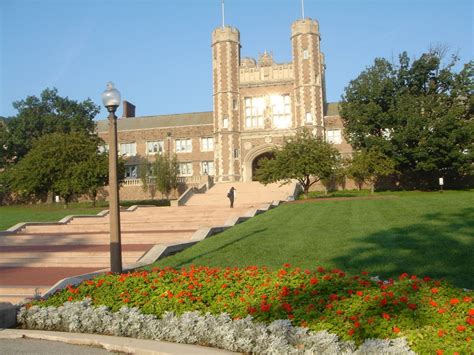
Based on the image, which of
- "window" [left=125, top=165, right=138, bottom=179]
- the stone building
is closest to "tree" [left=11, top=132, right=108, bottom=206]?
the stone building

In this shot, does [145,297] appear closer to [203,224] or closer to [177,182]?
[203,224]

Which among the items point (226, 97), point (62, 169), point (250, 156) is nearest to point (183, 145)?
point (226, 97)

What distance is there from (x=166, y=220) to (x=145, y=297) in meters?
13.4

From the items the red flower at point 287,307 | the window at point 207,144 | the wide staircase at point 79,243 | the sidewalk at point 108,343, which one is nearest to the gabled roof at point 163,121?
the window at point 207,144

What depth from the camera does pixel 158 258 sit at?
1084 cm

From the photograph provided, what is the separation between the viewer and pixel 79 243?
15070 millimetres

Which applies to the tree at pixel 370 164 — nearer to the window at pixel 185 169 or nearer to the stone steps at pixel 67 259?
the window at pixel 185 169

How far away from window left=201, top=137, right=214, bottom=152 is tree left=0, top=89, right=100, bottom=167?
12.0 meters

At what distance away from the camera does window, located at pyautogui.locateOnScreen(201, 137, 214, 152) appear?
47.4m

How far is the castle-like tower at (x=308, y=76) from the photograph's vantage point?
41.5m

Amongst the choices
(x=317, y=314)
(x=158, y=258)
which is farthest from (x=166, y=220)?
(x=317, y=314)

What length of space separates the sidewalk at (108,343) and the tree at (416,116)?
111ft

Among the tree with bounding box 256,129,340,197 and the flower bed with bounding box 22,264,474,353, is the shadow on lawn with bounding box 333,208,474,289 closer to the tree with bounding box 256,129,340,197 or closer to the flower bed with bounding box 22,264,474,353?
the flower bed with bounding box 22,264,474,353

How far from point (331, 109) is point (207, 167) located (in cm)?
1434
